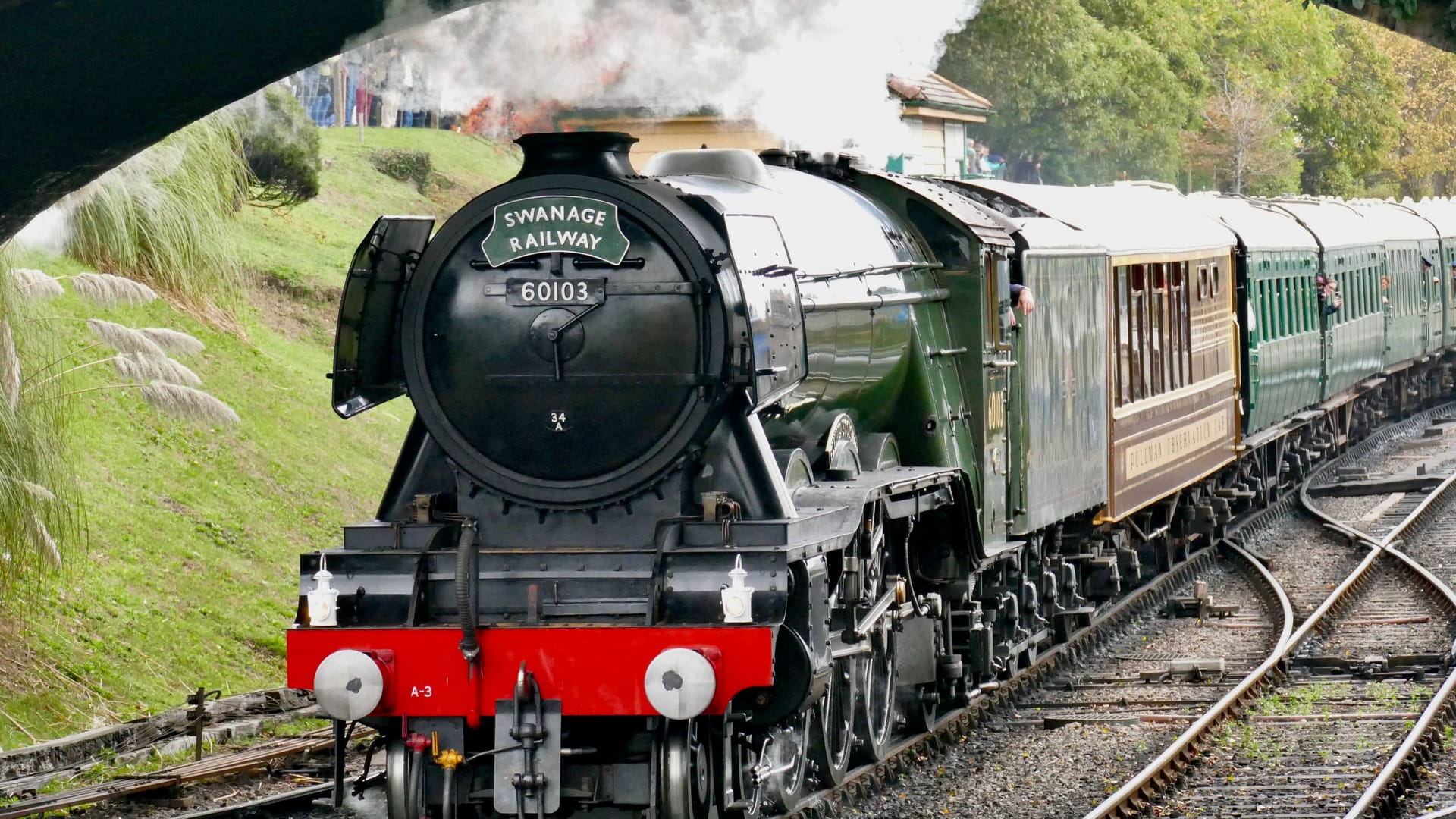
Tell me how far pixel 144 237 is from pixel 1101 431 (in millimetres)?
6247

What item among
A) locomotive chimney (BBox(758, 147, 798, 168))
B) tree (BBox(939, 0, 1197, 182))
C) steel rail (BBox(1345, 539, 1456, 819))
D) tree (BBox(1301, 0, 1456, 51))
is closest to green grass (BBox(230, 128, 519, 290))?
tree (BBox(939, 0, 1197, 182))

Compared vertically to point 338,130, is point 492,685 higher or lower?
lower

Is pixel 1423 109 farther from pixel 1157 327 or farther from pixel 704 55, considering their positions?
pixel 704 55

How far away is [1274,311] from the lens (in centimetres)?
1920

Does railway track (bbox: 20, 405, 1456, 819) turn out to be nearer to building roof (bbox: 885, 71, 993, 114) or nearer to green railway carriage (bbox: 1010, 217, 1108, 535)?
green railway carriage (bbox: 1010, 217, 1108, 535)

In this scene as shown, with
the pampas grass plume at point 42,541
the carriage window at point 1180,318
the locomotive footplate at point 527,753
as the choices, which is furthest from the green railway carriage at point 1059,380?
the pampas grass plume at point 42,541

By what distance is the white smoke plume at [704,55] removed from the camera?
8.38 metres

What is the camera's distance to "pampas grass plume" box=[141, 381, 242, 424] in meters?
10.2

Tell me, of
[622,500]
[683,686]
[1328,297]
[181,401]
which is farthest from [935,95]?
[683,686]

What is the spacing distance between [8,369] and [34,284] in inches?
24.9

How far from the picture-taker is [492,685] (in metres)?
6.93

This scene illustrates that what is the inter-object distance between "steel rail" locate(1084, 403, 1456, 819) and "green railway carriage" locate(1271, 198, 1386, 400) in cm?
463

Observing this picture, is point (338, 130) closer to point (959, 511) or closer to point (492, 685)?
point (959, 511)

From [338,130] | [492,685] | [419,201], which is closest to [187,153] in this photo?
[492,685]
